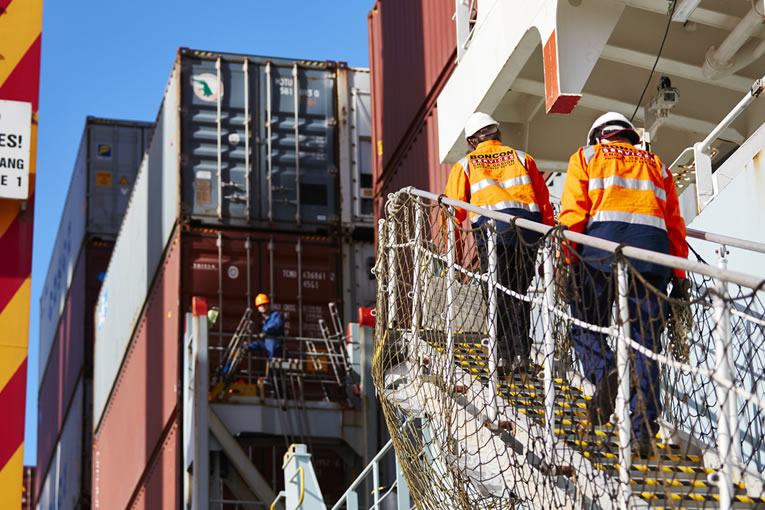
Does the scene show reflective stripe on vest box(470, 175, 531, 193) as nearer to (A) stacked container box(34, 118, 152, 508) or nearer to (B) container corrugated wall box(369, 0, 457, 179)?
(B) container corrugated wall box(369, 0, 457, 179)

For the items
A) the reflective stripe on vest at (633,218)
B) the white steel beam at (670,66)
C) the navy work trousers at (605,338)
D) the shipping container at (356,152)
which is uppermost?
the shipping container at (356,152)

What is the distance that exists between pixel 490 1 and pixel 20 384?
18.0 feet

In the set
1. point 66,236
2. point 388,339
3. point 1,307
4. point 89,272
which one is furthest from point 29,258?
point 66,236

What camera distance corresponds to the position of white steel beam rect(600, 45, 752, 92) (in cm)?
917

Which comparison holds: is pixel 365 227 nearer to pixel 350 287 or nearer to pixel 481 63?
pixel 350 287

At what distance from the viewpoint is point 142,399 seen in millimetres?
19484

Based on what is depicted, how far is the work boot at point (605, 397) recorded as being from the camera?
5.52 meters

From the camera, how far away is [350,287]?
18078mm

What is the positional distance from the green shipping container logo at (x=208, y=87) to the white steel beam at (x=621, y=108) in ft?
30.9

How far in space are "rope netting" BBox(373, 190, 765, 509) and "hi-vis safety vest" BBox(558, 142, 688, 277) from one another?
0.14 metres

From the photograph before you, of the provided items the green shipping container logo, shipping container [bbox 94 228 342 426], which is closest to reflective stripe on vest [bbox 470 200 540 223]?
shipping container [bbox 94 228 342 426]

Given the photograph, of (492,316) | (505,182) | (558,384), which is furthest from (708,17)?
(492,316)

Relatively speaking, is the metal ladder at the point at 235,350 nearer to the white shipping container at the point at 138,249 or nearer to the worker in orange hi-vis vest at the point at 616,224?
the white shipping container at the point at 138,249

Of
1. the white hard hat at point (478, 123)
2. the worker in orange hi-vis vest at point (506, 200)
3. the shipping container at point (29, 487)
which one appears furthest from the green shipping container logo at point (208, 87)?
the shipping container at point (29, 487)
